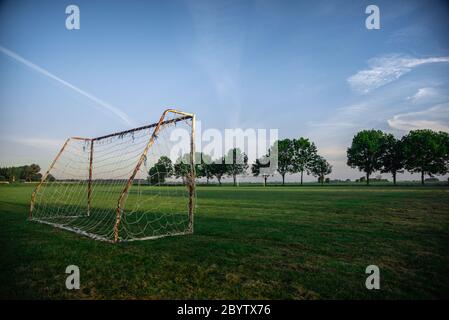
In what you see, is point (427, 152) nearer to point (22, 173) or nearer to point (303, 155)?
point (303, 155)

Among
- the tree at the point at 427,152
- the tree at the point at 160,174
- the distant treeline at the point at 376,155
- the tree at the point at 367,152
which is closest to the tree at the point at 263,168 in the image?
the distant treeline at the point at 376,155

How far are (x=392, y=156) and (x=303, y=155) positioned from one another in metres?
21.5

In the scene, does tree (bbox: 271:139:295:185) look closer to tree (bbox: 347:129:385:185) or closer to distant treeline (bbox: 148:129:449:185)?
distant treeline (bbox: 148:129:449:185)

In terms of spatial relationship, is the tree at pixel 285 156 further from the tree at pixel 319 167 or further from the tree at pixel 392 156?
the tree at pixel 392 156

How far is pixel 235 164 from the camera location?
87.1 meters

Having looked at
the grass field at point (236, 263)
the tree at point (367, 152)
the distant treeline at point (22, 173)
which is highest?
the tree at point (367, 152)

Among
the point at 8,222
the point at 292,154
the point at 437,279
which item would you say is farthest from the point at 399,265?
the point at 292,154

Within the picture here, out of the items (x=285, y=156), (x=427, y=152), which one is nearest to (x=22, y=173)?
(x=285, y=156)

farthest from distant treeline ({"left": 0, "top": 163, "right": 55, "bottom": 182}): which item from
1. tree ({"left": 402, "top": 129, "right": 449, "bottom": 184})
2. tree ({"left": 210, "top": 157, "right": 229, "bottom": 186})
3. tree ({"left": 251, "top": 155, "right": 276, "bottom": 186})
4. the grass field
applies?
tree ({"left": 402, "top": 129, "right": 449, "bottom": 184})

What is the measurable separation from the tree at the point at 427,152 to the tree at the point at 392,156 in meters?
1.97

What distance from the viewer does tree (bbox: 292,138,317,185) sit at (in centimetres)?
7394

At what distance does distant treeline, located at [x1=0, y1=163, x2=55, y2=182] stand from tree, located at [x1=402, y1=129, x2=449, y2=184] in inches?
4556

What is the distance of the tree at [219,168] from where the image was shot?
281 feet
